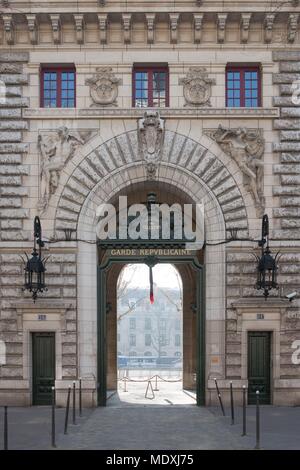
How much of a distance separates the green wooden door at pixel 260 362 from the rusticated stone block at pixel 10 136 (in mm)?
10688

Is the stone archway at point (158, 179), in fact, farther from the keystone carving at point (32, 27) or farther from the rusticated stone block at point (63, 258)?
the keystone carving at point (32, 27)

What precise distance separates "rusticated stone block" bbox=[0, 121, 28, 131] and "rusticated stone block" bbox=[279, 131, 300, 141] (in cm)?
909

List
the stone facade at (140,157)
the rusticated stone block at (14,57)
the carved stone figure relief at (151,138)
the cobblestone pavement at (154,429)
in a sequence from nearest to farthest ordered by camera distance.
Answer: the cobblestone pavement at (154,429)
the stone facade at (140,157)
the carved stone figure relief at (151,138)
the rusticated stone block at (14,57)

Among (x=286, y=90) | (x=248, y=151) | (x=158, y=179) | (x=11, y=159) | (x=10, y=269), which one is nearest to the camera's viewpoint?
(x=10, y=269)

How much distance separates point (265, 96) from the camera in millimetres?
24719

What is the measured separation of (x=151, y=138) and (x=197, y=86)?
98.3 inches

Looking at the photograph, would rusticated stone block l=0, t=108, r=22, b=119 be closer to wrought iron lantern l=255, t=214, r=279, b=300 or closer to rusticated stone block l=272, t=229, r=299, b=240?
wrought iron lantern l=255, t=214, r=279, b=300

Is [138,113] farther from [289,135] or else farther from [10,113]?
[289,135]

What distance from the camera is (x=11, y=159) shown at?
24.5m

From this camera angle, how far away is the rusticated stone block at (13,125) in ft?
Answer: 80.5

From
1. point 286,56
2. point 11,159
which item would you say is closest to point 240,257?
point 286,56

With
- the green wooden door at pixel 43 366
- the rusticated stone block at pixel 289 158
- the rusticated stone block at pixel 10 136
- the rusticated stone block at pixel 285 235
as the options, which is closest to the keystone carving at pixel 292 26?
the rusticated stone block at pixel 289 158

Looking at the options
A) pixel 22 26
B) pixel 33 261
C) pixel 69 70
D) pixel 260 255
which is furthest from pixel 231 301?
pixel 22 26

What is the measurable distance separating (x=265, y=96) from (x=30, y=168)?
28.8ft
